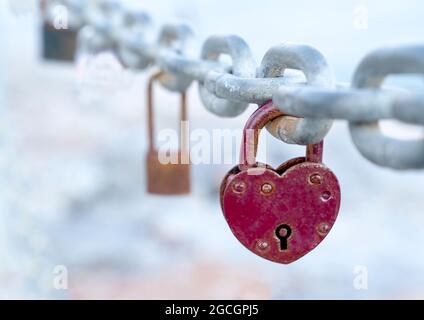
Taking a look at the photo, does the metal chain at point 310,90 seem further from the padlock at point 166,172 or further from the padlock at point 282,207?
the padlock at point 166,172

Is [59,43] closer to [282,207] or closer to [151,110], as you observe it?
[151,110]

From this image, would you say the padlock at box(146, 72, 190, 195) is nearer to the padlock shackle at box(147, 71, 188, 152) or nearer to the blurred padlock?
the padlock shackle at box(147, 71, 188, 152)

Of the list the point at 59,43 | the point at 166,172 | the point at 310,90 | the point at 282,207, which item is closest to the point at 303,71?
the point at 310,90

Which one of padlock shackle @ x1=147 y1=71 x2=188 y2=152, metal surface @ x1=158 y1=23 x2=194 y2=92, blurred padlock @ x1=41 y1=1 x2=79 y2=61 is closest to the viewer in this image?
metal surface @ x1=158 y1=23 x2=194 y2=92

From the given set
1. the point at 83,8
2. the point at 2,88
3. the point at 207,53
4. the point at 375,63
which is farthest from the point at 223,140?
the point at 2,88

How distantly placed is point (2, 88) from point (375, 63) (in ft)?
4.58

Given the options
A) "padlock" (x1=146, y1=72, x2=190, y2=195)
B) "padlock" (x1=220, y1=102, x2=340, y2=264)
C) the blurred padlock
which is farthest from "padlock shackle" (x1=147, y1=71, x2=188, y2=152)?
the blurred padlock

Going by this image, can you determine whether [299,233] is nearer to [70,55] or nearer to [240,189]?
[240,189]

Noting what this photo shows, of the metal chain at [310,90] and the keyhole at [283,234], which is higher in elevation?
the metal chain at [310,90]

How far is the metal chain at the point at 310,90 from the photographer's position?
38cm

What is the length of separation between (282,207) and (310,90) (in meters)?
0.20

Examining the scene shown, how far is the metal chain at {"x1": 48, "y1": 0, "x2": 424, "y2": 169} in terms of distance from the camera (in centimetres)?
38

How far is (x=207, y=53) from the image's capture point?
70 centimetres

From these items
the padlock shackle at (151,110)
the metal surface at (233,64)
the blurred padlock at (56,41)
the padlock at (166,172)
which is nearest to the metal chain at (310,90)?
the metal surface at (233,64)
